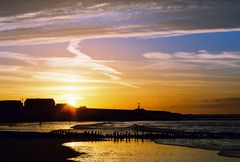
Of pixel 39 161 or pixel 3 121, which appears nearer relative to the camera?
pixel 39 161

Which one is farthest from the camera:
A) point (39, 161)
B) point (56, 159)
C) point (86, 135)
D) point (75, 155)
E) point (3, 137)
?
point (86, 135)

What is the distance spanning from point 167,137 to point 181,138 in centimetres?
253

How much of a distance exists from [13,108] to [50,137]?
128m

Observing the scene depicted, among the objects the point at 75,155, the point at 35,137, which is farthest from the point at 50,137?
the point at 75,155

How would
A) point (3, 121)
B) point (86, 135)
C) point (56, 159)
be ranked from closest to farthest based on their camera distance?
point (56, 159) < point (86, 135) < point (3, 121)

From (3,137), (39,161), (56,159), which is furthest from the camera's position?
(3,137)

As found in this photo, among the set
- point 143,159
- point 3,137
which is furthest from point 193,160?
point 3,137

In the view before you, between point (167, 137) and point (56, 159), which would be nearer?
point (56, 159)

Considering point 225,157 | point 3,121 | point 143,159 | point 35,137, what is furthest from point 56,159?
point 3,121

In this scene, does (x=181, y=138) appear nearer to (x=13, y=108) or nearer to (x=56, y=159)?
(x=56, y=159)

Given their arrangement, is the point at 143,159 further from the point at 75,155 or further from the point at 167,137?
the point at 167,137

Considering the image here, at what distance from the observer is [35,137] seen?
75500 millimetres

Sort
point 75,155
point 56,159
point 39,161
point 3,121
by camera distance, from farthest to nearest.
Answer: point 3,121 < point 75,155 < point 56,159 < point 39,161

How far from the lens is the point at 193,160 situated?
1510 inches
